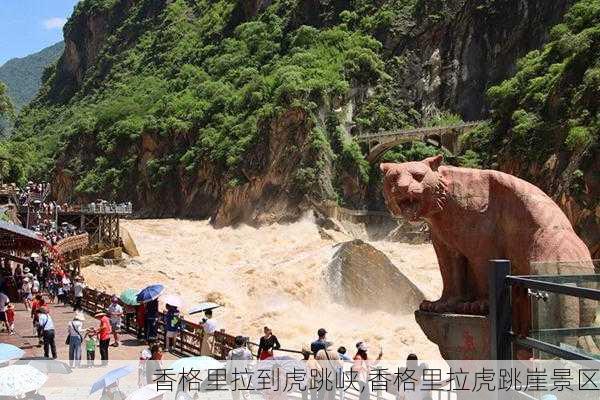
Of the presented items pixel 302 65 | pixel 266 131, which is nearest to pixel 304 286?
pixel 266 131

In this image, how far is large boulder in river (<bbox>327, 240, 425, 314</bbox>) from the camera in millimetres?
27141

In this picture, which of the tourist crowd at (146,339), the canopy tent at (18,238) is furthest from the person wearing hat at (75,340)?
the canopy tent at (18,238)

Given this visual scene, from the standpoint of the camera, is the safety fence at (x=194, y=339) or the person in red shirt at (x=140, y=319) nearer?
the safety fence at (x=194, y=339)

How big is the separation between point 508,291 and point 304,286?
2657 centimetres

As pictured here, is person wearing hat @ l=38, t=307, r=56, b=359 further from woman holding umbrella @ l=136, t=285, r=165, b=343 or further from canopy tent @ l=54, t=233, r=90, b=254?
canopy tent @ l=54, t=233, r=90, b=254

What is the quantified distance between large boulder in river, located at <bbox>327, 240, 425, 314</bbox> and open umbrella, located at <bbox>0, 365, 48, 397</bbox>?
739 inches

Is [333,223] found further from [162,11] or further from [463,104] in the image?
[162,11]

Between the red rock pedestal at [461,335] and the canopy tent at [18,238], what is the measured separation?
575 inches

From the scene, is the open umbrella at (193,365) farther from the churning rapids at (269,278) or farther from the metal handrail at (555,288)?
the churning rapids at (269,278)

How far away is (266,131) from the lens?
5975 centimetres

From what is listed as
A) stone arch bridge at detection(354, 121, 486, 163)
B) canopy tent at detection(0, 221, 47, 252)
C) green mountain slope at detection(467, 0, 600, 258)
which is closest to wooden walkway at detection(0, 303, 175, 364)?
canopy tent at detection(0, 221, 47, 252)

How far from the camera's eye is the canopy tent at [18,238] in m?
20.9

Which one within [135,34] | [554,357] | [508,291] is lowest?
[554,357]

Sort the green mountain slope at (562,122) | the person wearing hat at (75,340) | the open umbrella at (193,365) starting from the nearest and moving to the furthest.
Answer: the open umbrella at (193,365)
the person wearing hat at (75,340)
the green mountain slope at (562,122)
